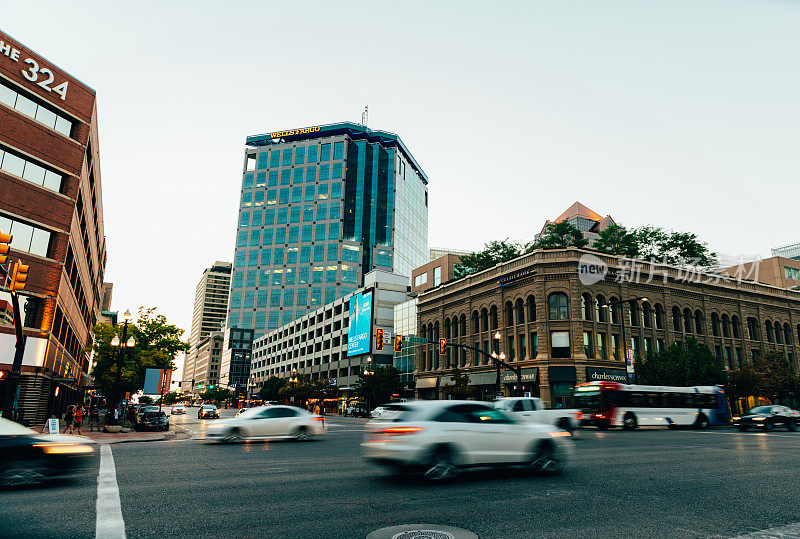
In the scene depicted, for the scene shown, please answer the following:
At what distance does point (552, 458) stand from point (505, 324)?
40943mm

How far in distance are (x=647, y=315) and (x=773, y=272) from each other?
105 ft

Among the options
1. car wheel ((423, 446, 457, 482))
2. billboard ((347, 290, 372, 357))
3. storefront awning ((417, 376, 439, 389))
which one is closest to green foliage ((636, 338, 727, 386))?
storefront awning ((417, 376, 439, 389))

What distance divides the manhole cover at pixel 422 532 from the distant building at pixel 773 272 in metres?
74.8

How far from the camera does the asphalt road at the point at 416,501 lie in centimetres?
607

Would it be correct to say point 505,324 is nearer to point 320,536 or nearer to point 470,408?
point 470,408

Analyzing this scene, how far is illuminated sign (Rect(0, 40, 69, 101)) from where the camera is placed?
1154 inches

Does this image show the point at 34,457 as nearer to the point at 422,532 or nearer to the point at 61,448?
the point at 61,448

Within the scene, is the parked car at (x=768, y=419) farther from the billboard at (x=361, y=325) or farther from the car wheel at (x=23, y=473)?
the billboard at (x=361, y=325)

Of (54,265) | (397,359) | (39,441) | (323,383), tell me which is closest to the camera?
(39,441)

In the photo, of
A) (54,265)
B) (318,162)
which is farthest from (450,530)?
(318,162)

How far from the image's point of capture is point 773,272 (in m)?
68.2

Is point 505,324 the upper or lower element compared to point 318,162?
lower

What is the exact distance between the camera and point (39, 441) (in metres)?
8.83

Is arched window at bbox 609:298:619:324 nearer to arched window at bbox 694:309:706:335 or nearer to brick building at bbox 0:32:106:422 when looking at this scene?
arched window at bbox 694:309:706:335
